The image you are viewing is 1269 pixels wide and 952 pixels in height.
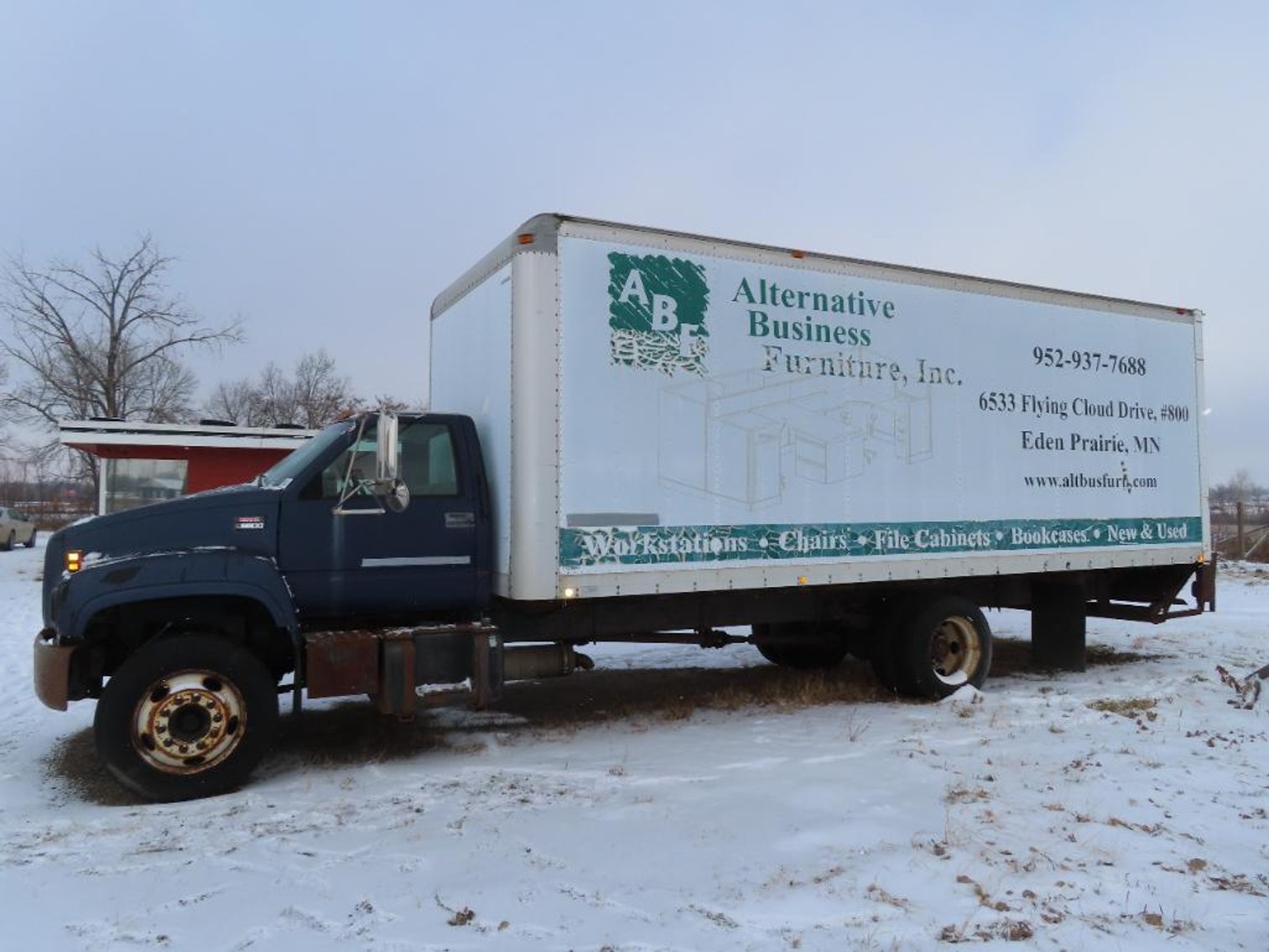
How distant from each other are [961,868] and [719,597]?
3293mm

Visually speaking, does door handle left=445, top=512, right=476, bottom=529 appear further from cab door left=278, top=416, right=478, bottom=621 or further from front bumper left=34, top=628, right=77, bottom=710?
front bumper left=34, top=628, right=77, bottom=710

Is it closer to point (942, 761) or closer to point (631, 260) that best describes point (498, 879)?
point (942, 761)

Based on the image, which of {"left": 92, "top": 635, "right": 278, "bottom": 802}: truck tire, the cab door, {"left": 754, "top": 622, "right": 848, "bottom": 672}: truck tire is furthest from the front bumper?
{"left": 754, "top": 622, "right": 848, "bottom": 672}: truck tire

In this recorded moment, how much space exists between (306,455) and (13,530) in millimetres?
32537

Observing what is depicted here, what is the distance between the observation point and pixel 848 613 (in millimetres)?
7824

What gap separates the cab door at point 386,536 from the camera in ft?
18.8

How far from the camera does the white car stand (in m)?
31.1

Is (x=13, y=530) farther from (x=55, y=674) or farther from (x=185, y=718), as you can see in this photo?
(x=185, y=718)

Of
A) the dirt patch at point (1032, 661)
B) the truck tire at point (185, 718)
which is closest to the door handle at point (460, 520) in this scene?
the truck tire at point (185, 718)

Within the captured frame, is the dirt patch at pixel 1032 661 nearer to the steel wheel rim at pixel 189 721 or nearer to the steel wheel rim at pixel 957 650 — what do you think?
the steel wheel rim at pixel 957 650

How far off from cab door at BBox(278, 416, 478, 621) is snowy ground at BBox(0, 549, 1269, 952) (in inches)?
42.5

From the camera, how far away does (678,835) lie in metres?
4.46

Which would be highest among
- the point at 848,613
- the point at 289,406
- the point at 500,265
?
the point at 289,406

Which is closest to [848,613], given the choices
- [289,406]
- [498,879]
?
[498,879]
